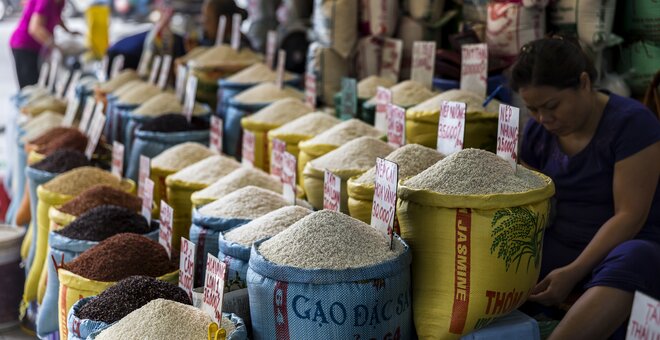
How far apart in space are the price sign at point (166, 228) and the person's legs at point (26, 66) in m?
3.48

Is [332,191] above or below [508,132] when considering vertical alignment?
below

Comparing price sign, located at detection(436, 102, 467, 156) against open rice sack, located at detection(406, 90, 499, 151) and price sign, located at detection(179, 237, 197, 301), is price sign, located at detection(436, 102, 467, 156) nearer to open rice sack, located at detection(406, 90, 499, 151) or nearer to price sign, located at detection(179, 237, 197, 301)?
open rice sack, located at detection(406, 90, 499, 151)

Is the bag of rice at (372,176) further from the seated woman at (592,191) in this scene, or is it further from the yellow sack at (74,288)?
the yellow sack at (74,288)

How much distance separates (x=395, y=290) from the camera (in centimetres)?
152

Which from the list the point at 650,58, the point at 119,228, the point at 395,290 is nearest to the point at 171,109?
the point at 119,228

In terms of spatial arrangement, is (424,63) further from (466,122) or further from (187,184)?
(187,184)

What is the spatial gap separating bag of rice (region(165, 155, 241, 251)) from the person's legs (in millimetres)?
3197

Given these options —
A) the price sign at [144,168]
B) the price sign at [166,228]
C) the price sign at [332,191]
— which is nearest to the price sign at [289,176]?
the price sign at [332,191]

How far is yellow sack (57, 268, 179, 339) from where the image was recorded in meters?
1.76

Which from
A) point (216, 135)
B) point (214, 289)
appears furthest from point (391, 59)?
point (214, 289)

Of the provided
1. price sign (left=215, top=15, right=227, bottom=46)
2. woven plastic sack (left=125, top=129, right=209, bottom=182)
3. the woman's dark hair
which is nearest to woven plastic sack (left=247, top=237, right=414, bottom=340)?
the woman's dark hair

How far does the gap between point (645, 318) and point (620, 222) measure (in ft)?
2.34

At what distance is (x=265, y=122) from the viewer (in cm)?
260

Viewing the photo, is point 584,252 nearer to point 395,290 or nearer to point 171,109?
point 395,290
